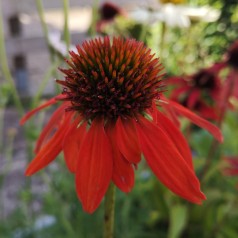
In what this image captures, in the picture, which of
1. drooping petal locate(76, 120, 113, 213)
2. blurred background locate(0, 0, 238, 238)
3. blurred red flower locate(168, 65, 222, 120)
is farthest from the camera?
blurred red flower locate(168, 65, 222, 120)

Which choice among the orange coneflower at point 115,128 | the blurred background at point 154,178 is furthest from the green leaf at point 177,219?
the orange coneflower at point 115,128

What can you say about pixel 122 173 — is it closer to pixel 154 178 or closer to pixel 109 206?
pixel 109 206

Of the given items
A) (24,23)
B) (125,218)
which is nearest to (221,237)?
(125,218)

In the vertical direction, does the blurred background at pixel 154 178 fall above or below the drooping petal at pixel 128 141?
below

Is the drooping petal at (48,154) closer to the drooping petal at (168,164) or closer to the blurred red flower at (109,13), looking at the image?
the drooping petal at (168,164)

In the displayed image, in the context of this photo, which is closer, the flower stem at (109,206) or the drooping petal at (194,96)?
the flower stem at (109,206)

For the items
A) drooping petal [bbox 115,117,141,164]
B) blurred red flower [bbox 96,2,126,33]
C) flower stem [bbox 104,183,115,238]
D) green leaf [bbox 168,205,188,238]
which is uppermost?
drooping petal [bbox 115,117,141,164]

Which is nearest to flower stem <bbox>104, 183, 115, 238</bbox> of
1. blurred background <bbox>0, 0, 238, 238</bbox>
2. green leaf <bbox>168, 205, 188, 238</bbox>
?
blurred background <bbox>0, 0, 238, 238</bbox>

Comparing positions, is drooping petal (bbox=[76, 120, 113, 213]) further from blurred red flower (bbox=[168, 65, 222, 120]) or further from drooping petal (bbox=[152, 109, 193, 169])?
blurred red flower (bbox=[168, 65, 222, 120])

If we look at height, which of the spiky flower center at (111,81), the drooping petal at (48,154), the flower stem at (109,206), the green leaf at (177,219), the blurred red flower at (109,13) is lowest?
the green leaf at (177,219)
